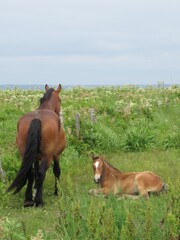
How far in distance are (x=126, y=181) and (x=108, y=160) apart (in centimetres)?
451

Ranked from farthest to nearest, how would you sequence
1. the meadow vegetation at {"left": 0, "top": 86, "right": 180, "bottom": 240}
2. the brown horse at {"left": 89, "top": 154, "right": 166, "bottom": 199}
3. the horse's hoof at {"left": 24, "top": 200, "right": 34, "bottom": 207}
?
the horse's hoof at {"left": 24, "top": 200, "right": 34, "bottom": 207}, the brown horse at {"left": 89, "top": 154, "right": 166, "bottom": 199}, the meadow vegetation at {"left": 0, "top": 86, "right": 180, "bottom": 240}

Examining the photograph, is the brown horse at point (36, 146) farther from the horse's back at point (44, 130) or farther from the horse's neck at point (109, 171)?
the horse's neck at point (109, 171)

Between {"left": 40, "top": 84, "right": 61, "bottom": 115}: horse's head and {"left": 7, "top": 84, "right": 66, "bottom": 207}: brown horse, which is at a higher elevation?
{"left": 40, "top": 84, "right": 61, "bottom": 115}: horse's head

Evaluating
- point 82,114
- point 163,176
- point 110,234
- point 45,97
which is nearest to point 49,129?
point 45,97

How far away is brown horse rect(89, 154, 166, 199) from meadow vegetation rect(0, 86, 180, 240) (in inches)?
25.0

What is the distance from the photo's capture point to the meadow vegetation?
575cm

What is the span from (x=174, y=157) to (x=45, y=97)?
526 cm

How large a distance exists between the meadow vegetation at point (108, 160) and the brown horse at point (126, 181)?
0.63 m

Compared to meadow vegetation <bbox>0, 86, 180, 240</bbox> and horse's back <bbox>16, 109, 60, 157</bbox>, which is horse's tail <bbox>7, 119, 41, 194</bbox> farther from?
meadow vegetation <bbox>0, 86, 180, 240</bbox>

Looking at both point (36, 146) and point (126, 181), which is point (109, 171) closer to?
point (126, 181)

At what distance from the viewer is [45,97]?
1180 centimetres

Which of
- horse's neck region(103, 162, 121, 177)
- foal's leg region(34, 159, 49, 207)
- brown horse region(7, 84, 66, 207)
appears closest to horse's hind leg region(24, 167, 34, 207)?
brown horse region(7, 84, 66, 207)

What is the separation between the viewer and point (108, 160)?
49.5ft

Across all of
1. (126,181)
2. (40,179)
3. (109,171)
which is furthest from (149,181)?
(40,179)
